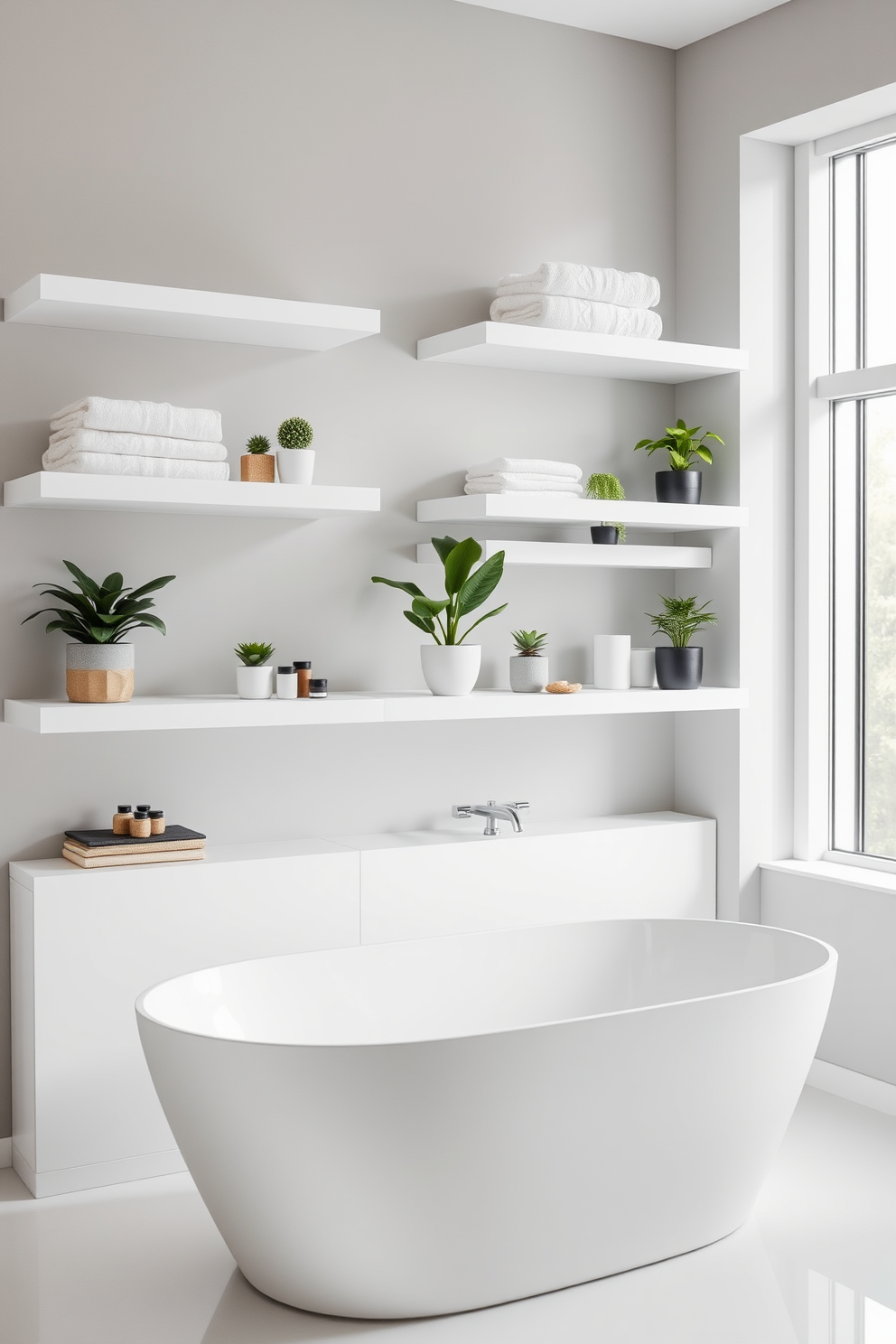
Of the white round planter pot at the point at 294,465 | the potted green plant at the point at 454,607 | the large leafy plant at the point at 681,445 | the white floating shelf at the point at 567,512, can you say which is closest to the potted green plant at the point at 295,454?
the white round planter pot at the point at 294,465

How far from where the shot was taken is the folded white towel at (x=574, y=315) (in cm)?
364

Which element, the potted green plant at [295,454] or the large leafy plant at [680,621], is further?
the large leafy plant at [680,621]

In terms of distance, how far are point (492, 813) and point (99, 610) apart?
121 cm

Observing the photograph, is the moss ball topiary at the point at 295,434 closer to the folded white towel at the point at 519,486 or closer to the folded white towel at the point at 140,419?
the folded white towel at the point at 140,419

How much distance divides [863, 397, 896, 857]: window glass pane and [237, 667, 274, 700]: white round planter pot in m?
1.81

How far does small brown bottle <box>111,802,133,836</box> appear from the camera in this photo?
3236 mm

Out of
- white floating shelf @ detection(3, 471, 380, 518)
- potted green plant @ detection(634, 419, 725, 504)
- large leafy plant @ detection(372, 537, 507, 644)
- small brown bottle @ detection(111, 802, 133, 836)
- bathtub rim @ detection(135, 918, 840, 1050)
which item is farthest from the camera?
potted green plant @ detection(634, 419, 725, 504)

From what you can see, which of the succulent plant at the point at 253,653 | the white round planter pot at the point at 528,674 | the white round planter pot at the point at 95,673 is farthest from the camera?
the white round planter pot at the point at 528,674

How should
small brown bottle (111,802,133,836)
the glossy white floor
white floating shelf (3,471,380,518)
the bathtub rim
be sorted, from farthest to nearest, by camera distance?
small brown bottle (111,802,133,836)
white floating shelf (3,471,380,518)
the glossy white floor
the bathtub rim

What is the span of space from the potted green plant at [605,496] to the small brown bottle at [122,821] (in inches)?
60.8

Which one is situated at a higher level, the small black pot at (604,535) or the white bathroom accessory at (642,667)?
the small black pot at (604,535)

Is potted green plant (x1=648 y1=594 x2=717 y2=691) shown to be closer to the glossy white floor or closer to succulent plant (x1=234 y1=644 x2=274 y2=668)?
succulent plant (x1=234 y1=644 x2=274 y2=668)

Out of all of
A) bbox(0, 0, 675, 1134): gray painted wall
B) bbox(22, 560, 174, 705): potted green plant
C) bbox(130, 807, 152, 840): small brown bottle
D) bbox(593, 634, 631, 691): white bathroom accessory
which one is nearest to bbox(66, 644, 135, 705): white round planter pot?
bbox(22, 560, 174, 705): potted green plant

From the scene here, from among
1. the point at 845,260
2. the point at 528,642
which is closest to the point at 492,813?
the point at 528,642
